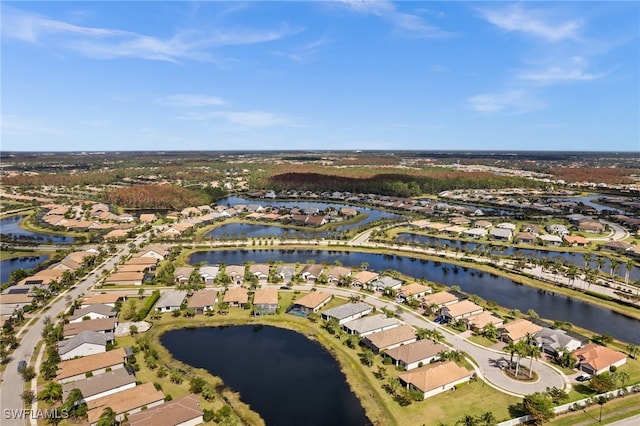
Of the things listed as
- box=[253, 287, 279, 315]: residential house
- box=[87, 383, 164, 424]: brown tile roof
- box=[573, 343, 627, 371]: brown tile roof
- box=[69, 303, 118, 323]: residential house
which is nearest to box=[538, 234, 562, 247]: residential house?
box=[573, 343, 627, 371]: brown tile roof

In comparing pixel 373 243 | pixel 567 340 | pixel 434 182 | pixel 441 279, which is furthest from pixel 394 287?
pixel 434 182

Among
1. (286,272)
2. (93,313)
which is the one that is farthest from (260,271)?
(93,313)

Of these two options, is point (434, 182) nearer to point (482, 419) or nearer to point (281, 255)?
point (281, 255)

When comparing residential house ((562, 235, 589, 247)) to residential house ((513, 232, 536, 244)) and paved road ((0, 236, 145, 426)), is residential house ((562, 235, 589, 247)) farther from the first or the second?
paved road ((0, 236, 145, 426))

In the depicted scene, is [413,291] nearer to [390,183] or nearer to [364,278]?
[364,278]

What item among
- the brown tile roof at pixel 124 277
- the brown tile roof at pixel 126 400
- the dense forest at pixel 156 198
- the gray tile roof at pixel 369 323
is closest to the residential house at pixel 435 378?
the gray tile roof at pixel 369 323

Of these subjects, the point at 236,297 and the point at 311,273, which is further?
the point at 311,273
